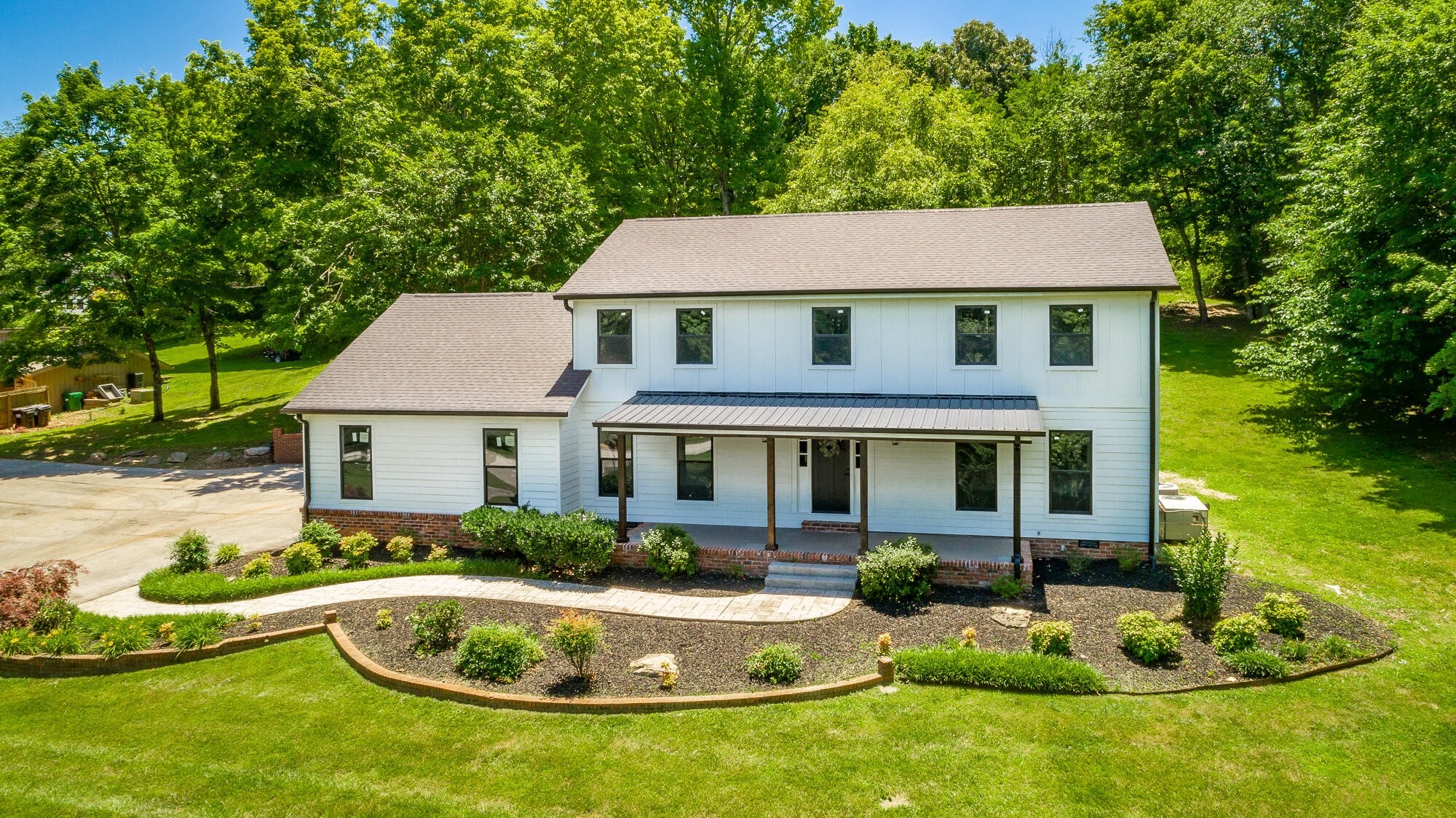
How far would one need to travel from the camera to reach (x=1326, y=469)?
1905 centimetres

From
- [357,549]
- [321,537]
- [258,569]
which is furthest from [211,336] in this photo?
[357,549]

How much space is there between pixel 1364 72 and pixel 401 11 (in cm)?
3375

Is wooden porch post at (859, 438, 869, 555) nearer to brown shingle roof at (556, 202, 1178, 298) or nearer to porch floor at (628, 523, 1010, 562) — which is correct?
porch floor at (628, 523, 1010, 562)

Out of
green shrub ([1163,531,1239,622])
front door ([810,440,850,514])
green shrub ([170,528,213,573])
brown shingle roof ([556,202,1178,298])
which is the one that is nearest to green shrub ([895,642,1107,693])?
green shrub ([1163,531,1239,622])

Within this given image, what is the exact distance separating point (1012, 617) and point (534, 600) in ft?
26.1

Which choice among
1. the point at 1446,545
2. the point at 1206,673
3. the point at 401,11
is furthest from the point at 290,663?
the point at 401,11

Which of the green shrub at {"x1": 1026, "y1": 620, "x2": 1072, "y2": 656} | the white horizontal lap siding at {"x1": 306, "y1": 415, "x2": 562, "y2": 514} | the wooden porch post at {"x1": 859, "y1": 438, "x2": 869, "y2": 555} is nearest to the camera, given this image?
the green shrub at {"x1": 1026, "y1": 620, "x2": 1072, "y2": 656}

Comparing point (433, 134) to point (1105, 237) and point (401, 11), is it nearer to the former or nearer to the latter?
point (401, 11)

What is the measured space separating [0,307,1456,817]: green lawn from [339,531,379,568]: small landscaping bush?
438 centimetres

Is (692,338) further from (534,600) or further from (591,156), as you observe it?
(591,156)

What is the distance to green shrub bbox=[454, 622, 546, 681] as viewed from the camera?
412 inches

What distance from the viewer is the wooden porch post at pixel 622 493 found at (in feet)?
50.4

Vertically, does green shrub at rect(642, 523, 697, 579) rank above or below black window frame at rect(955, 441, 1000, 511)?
below

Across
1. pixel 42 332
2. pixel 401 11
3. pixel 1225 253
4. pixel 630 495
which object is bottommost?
pixel 630 495
